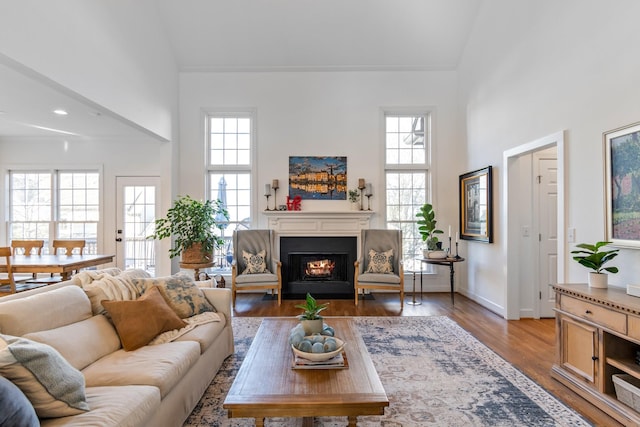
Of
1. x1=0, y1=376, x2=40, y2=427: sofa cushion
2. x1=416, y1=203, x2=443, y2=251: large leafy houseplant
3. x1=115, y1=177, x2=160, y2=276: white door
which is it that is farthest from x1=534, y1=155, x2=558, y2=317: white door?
x1=115, y1=177, x2=160, y2=276: white door

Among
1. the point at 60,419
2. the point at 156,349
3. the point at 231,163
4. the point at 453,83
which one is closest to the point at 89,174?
the point at 231,163

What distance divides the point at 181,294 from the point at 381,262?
3.04m

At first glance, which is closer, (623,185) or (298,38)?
(623,185)

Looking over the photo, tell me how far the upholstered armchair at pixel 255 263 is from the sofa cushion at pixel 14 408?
352cm

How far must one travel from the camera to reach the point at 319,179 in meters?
5.76

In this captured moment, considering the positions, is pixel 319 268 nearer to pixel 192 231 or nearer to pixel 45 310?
pixel 192 231

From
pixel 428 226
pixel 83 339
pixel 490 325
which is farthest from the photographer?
pixel 428 226

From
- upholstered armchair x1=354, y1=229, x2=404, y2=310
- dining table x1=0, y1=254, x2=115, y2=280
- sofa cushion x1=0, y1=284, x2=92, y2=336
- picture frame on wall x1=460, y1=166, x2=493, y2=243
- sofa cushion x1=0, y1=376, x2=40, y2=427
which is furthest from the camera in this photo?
upholstered armchair x1=354, y1=229, x2=404, y2=310

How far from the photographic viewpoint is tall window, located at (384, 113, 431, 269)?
591 centimetres

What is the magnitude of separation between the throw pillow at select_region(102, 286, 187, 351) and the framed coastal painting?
11.4 ft

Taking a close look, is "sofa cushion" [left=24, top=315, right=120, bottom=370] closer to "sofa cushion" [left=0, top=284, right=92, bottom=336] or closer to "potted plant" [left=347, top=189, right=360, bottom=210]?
"sofa cushion" [left=0, top=284, right=92, bottom=336]

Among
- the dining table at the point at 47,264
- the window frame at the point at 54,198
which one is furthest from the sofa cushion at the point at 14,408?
the window frame at the point at 54,198

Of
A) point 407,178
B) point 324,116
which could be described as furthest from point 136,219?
point 407,178

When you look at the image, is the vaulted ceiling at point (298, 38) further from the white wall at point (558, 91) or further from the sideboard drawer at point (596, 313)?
the sideboard drawer at point (596, 313)
